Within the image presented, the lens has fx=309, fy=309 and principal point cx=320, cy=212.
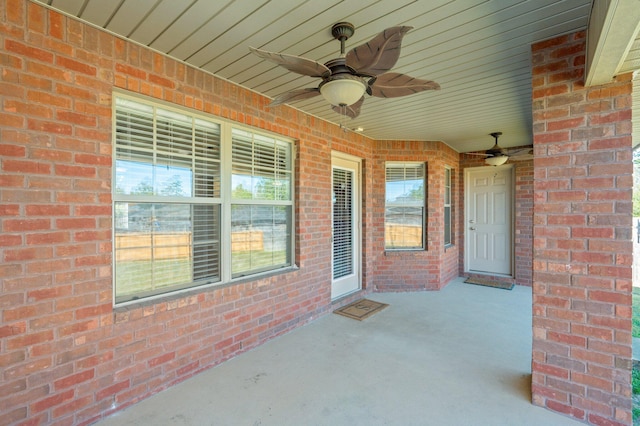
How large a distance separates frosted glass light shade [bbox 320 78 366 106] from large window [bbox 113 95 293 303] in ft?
4.48

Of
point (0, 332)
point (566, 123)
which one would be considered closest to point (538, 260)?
point (566, 123)

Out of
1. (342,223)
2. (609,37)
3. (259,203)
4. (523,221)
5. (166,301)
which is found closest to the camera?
(609,37)

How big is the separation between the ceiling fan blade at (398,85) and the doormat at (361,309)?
2772mm

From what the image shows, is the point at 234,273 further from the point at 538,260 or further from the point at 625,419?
the point at 625,419

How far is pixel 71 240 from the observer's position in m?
1.93

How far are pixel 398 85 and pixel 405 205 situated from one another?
351 cm

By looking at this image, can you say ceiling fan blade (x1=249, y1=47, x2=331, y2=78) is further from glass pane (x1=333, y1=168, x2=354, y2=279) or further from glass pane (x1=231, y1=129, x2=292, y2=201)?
glass pane (x1=333, y1=168, x2=354, y2=279)

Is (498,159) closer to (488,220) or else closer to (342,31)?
(488,220)

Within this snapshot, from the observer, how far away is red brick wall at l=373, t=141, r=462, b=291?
509 cm

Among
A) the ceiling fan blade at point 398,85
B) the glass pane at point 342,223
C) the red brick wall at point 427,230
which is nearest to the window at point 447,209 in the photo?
the red brick wall at point 427,230

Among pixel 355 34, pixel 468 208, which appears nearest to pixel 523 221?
pixel 468 208

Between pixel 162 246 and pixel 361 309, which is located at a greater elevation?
pixel 162 246

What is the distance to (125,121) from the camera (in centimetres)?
229

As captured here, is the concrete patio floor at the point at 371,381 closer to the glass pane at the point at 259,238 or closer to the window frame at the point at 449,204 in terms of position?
the glass pane at the point at 259,238
